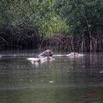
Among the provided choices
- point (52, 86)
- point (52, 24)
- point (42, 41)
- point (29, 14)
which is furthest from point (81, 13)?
point (52, 86)

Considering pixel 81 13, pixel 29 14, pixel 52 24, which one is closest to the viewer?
pixel 81 13

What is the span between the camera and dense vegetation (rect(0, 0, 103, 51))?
36250 millimetres

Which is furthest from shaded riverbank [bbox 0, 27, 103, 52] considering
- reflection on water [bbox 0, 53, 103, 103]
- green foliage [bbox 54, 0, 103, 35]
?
reflection on water [bbox 0, 53, 103, 103]

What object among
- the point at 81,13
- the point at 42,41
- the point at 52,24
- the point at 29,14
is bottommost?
the point at 42,41

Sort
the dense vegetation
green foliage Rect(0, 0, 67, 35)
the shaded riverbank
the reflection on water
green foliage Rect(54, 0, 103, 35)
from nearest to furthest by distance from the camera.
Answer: the reflection on water < green foliage Rect(54, 0, 103, 35) < the dense vegetation < the shaded riverbank < green foliage Rect(0, 0, 67, 35)

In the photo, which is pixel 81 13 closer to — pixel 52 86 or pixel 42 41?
pixel 42 41

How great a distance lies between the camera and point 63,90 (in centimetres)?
1400

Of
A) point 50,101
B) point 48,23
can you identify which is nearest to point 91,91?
point 50,101

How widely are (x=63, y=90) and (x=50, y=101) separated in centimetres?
219

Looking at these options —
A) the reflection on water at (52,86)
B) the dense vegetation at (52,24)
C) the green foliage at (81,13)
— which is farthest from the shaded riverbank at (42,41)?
the reflection on water at (52,86)

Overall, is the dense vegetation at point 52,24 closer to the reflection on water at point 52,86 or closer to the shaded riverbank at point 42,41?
the shaded riverbank at point 42,41

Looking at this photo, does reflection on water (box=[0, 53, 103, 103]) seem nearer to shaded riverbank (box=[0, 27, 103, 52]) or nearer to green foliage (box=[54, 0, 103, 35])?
green foliage (box=[54, 0, 103, 35])

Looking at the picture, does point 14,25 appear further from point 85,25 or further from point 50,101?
point 50,101

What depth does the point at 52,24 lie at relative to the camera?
4256 cm
